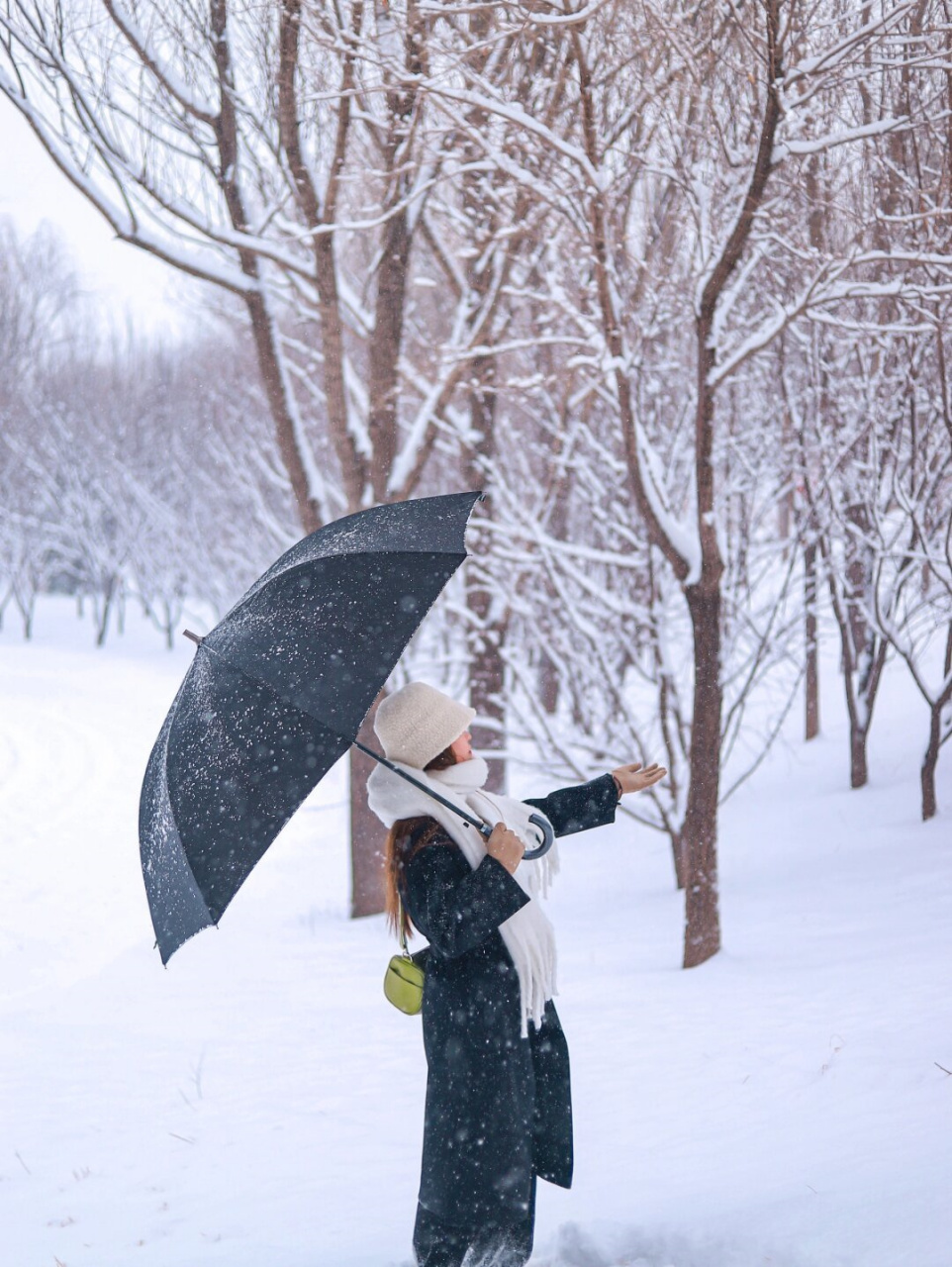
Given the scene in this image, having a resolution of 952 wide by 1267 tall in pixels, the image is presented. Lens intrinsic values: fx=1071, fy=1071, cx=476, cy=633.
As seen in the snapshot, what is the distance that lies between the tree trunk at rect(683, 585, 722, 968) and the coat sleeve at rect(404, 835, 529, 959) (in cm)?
255

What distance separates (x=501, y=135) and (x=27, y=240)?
2364cm

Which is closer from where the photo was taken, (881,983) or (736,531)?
(881,983)

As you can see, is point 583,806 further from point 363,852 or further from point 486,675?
point 486,675

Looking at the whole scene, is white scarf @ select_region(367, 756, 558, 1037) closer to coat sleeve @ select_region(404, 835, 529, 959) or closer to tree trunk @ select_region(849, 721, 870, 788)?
coat sleeve @ select_region(404, 835, 529, 959)

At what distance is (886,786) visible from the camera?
7.49 metres

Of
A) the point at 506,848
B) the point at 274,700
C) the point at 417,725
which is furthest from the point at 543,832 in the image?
the point at 274,700

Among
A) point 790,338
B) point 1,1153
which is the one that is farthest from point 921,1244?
point 790,338

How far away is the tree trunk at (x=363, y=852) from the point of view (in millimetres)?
6785

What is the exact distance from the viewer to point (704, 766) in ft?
14.9

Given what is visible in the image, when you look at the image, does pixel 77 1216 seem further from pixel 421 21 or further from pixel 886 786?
pixel 886 786

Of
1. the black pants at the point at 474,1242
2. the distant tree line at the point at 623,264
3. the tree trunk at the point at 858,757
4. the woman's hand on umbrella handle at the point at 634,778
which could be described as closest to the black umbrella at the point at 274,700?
the woman's hand on umbrella handle at the point at 634,778

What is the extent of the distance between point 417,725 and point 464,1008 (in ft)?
1.96

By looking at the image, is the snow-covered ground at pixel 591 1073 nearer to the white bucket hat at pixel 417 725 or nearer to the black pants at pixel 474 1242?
the black pants at pixel 474 1242

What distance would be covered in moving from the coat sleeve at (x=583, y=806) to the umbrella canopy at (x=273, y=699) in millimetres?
569
